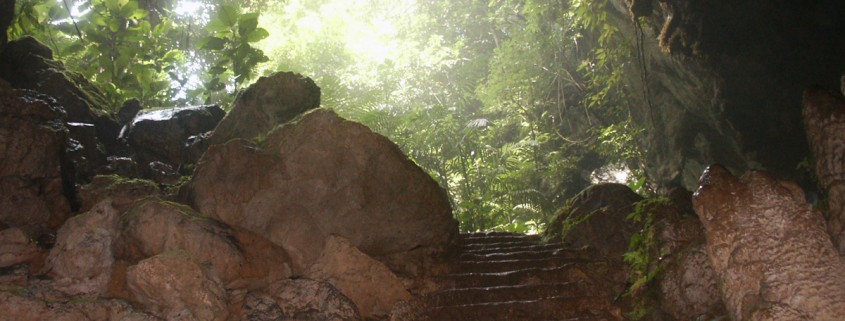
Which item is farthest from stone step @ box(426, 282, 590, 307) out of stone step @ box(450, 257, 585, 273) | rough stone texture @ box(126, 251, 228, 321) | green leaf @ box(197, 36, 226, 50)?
green leaf @ box(197, 36, 226, 50)

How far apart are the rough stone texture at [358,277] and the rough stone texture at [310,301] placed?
7.3 inches

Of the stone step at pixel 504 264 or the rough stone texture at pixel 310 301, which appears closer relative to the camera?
the rough stone texture at pixel 310 301

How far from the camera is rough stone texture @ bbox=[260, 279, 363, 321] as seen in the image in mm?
5168

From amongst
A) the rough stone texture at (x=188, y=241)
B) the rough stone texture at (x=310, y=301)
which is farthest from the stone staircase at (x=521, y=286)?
the rough stone texture at (x=188, y=241)

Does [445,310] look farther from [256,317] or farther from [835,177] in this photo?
[835,177]

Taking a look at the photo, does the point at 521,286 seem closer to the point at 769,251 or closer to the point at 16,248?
the point at 769,251

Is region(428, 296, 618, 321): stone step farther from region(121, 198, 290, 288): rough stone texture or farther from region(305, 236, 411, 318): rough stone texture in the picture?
region(121, 198, 290, 288): rough stone texture

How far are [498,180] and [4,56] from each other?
9.15 m

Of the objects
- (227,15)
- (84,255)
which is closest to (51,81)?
(227,15)

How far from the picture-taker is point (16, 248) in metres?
4.69

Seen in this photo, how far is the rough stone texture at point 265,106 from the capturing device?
738 cm

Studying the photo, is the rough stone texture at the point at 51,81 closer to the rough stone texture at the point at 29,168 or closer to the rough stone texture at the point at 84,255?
the rough stone texture at the point at 29,168

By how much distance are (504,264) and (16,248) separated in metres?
4.86

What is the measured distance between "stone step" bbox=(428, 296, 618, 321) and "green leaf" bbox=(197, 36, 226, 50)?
5162mm
